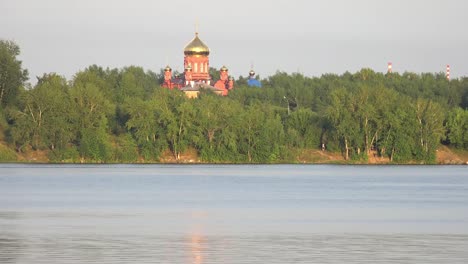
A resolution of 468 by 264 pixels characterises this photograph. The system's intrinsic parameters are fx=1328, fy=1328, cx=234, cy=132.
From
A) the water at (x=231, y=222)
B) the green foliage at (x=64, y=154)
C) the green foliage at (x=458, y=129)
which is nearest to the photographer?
the water at (x=231, y=222)

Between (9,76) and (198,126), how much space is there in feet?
55.0

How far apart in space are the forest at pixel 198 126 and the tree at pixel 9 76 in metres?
0.08

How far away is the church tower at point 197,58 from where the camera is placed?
156 m

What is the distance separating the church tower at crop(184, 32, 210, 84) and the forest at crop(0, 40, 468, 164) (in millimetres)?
44095

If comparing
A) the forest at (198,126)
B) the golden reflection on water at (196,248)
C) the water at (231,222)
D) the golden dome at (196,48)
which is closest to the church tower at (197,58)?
the golden dome at (196,48)

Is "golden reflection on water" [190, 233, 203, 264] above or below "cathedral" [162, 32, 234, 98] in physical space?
below

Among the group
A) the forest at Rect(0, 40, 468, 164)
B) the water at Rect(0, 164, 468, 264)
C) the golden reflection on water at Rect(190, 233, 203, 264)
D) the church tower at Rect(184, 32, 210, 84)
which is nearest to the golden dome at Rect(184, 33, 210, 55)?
the church tower at Rect(184, 32, 210, 84)

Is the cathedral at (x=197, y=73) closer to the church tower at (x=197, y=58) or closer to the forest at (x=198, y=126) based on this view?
the church tower at (x=197, y=58)

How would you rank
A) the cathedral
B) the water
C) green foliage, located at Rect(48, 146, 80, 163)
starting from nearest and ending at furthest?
the water, green foliage, located at Rect(48, 146, 80, 163), the cathedral

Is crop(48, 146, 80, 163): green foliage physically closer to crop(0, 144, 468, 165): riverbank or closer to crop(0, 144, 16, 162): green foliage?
crop(0, 144, 468, 165): riverbank

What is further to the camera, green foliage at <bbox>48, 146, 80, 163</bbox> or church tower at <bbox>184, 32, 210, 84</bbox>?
church tower at <bbox>184, 32, 210, 84</bbox>

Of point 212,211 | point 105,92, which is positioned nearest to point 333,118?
point 105,92

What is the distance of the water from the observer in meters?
28.4

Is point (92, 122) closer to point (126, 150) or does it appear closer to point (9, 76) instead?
point (126, 150)
